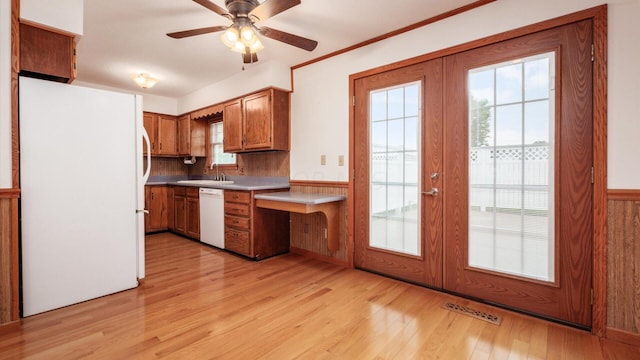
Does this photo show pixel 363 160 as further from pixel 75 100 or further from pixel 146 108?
pixel 146 108

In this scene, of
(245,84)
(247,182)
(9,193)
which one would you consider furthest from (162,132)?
(9,193)

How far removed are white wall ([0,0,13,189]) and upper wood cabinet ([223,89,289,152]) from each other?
229cm

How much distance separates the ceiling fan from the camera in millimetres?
1998

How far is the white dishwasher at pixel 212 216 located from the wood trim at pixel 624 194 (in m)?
3.76

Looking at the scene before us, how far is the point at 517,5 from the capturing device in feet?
7.14

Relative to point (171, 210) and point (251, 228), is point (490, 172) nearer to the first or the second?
point (251, 228)

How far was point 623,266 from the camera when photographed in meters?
1.83

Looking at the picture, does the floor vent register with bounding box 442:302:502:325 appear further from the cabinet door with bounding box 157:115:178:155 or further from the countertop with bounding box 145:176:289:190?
the cabinet door with bounding box 157:115:178:155

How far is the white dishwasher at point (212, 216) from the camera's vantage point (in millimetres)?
3916

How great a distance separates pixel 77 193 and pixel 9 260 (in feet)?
1.91

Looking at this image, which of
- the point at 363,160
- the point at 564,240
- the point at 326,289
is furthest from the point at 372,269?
the point at 564,240

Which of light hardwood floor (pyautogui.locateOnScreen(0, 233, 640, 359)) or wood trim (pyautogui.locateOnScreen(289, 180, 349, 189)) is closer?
light hardwood floor (pyautogui.locateOnScreen(0, 233, 640, 359))

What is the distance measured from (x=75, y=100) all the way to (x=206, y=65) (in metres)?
1.84

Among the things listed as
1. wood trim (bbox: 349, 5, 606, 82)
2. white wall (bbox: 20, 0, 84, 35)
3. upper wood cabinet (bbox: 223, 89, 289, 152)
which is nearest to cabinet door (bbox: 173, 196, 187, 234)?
upper wood cabinet (bbox: 223, 89, 289, 152)
